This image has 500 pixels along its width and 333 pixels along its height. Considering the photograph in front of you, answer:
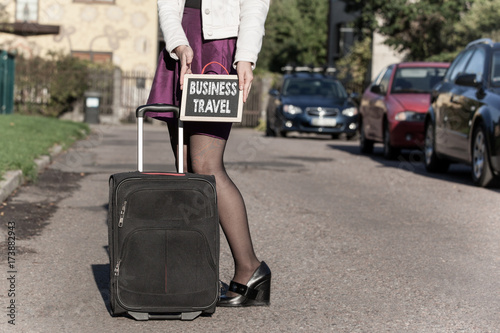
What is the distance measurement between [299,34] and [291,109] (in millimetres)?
34879

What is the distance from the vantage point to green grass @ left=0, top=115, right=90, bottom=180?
9.02 meters

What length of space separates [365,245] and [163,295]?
2.53 metres

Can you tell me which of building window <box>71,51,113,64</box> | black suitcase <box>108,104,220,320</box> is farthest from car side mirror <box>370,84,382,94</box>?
building window <box>71,51,113,64</box>

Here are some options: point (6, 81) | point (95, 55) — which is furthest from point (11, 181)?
point (95, 55)

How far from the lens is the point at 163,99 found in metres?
4.16

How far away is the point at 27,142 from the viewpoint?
1205cm

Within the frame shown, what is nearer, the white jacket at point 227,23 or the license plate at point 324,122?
the white jacket at point 227,23

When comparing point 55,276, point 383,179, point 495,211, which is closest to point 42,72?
point 383,179

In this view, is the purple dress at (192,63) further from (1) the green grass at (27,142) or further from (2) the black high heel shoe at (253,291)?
(1) the green grass at (27,142)

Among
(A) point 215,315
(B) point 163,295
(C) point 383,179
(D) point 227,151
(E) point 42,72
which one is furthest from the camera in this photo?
(E) point 42,72

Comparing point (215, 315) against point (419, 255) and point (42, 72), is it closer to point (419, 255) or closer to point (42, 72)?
point (419, 255)

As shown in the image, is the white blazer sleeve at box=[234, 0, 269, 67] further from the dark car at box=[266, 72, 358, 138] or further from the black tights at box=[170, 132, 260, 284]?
the dark car at box=[266, 72, 358, 138]

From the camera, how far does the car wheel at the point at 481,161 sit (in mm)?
9520

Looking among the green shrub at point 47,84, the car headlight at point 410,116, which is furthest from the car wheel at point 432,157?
the green shrub at point 47,84
